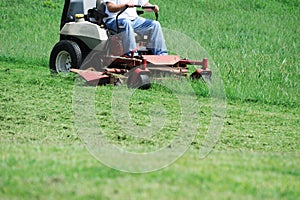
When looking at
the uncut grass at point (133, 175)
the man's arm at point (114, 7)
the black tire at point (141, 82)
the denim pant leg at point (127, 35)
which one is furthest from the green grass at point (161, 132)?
the man's arm at point (114, 7)

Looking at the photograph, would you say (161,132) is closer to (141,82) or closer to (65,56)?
(141,82)

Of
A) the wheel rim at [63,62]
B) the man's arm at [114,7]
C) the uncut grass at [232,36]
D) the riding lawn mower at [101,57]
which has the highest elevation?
the man's arm at [114,7]

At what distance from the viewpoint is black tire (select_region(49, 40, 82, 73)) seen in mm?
10070

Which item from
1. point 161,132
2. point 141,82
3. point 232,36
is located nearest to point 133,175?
point 161,132

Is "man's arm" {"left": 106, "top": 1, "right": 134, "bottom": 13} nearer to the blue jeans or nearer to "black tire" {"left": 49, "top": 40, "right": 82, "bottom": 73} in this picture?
the blue jeans

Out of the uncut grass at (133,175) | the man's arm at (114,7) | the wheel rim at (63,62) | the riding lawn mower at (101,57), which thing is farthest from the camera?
the wheel rim at (63,62)

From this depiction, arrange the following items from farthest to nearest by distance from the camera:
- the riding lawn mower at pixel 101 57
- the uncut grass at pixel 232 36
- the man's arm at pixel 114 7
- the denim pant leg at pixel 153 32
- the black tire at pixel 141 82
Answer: the uncut grass at pixel 232 36 → the denim pant leg at pixel 153 32 → the man's arm at pixel 114 7 → the riding lawn mower at pixel 101 57 → the black tire at pixel 141 82

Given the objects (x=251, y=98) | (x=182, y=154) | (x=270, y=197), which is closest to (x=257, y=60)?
(x=251, y=98)

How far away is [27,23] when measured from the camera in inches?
730

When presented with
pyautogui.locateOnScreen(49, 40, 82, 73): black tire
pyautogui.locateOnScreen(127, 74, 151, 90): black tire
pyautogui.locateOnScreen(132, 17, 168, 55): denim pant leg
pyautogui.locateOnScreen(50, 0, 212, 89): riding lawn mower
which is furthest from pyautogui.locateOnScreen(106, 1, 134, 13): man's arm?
pyautogui.locateOnScreen(127, 74, 151, 90): black tire

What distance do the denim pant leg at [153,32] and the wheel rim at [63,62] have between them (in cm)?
118

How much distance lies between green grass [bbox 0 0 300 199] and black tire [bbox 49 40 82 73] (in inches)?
9.4

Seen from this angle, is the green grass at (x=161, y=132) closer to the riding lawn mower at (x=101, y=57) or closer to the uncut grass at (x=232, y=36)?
the uncut grass at (x=232, y=36)

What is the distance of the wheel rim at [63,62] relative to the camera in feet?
34.2
